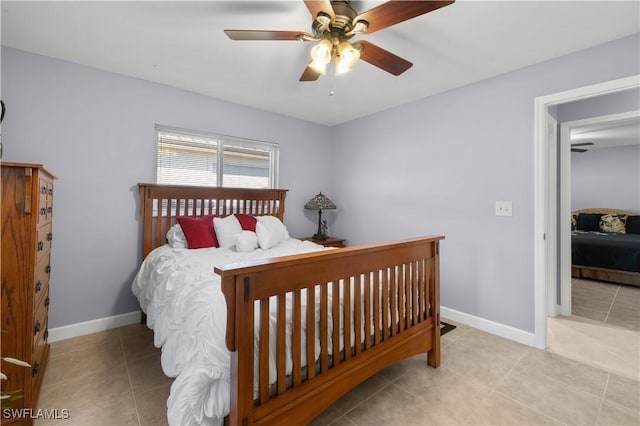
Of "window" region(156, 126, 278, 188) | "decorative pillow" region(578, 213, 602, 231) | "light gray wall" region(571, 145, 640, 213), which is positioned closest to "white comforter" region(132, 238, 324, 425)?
"window" region(156, 126, 278, 188)

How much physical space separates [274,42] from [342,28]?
0.78 m

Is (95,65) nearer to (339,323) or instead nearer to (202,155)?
(202,155)

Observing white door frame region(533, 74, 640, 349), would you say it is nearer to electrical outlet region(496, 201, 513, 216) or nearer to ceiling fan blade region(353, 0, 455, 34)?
electrical outlet region(496, 201, 513, 216)

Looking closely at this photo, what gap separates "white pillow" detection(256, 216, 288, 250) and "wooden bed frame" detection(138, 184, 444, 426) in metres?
1.31

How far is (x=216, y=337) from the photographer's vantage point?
124cm

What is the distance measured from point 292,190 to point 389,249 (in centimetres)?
245

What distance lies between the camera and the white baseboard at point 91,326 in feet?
8.02

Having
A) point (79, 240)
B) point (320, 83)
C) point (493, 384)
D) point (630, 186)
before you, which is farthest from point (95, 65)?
point (630, 186)

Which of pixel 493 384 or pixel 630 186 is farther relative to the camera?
pixel 630 186

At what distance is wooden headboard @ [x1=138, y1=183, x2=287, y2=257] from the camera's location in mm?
2803

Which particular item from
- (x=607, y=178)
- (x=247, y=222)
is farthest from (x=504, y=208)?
(x=607, y=178)

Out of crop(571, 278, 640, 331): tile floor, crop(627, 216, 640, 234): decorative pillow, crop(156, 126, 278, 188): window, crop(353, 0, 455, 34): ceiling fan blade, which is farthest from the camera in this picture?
crop(627, 216, 640, 234): decorative pillow

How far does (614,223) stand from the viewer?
17.3 ft

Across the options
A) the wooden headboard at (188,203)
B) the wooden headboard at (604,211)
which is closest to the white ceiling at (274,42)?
the wooden headboard at (188,203)
